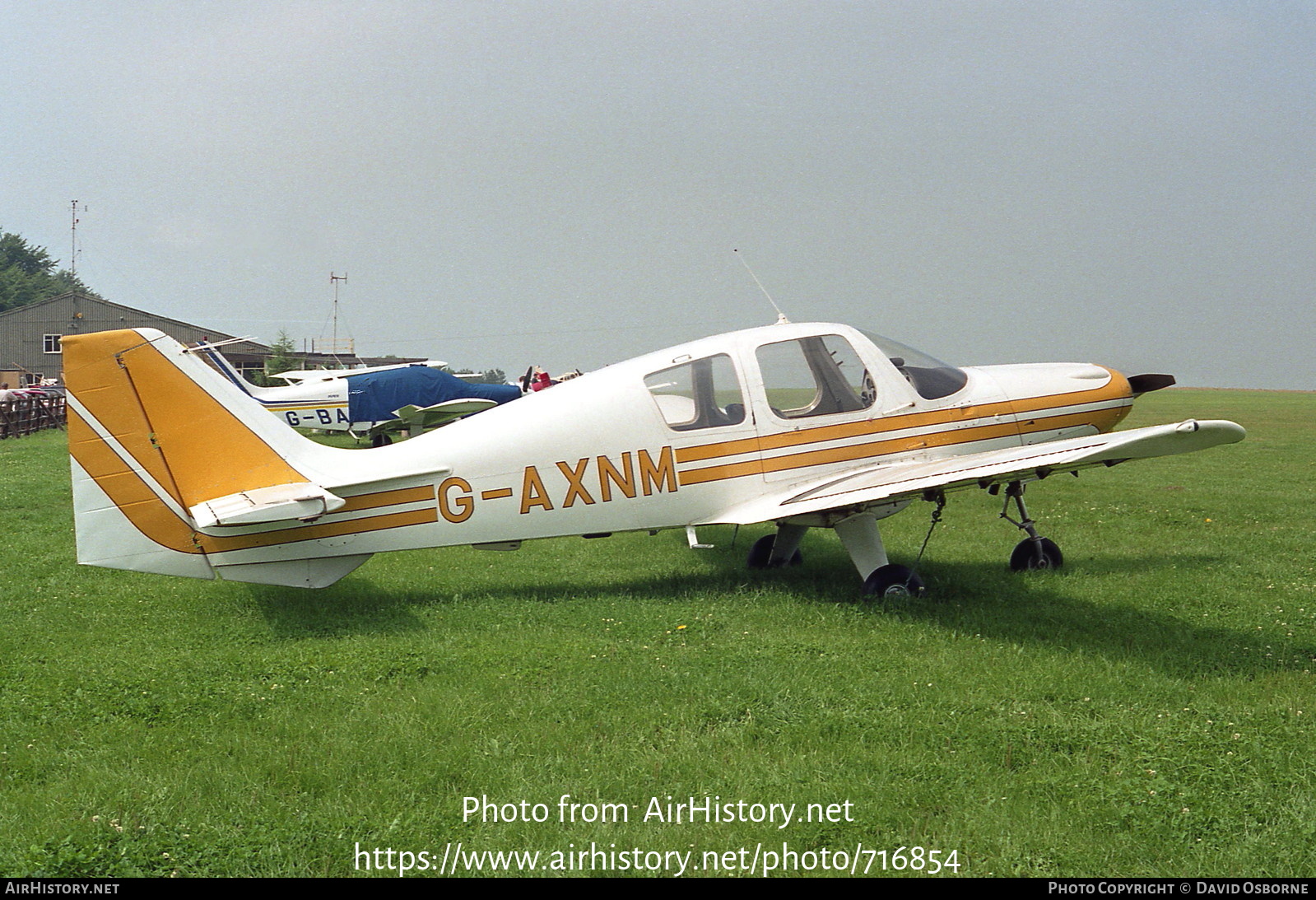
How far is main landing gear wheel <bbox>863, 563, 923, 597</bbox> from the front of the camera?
7164 mm

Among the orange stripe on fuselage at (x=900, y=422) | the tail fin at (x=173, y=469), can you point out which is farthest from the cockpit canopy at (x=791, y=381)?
the tail fin at (x=173, y=469)

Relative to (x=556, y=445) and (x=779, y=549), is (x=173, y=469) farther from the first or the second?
(x=779, y=549)

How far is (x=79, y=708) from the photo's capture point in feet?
16.0

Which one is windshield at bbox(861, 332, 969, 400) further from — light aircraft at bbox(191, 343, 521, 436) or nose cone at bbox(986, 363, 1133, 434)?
light aircraft at bbox(191, 343, 521, 436)

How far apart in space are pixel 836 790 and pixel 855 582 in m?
4.05

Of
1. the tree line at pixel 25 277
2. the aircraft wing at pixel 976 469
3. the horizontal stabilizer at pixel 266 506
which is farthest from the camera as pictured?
the tree line at pixel 25 277

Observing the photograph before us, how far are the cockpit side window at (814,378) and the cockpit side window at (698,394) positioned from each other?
0.95 ft

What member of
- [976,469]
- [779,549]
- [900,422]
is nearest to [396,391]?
[779,549]

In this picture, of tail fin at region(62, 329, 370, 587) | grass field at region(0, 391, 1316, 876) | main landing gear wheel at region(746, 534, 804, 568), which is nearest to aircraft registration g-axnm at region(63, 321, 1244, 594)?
tail fin at region(62, 329, 370, 587)

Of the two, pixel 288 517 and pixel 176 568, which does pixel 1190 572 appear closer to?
pixel 288 517

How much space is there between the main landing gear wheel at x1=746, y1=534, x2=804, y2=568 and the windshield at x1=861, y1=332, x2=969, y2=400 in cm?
192

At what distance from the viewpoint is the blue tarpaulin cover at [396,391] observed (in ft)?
84.9

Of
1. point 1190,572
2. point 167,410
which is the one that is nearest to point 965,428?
point 1190,572

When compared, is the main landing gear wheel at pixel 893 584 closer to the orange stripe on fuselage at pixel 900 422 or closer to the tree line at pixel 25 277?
the orange stripe on fuselage at pixel 900 422
